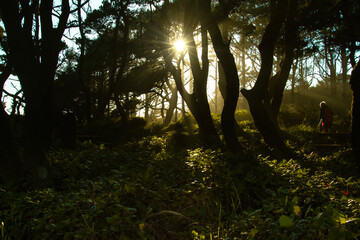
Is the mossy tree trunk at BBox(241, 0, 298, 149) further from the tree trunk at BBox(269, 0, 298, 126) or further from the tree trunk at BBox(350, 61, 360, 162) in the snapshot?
the tree trunk at BBox(350, 61, 360, 162)

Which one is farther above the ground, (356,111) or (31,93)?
(31,93)

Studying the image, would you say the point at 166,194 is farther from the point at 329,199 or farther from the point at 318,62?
the point at 318,62

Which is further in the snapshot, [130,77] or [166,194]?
[130,77]

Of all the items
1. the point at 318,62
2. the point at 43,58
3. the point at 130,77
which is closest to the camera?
the point at 43,58

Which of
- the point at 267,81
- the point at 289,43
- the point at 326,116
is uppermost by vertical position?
the point at 289,43

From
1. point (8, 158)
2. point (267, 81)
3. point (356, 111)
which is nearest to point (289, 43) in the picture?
point (267, 81)

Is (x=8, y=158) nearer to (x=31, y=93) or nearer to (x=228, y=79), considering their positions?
(x=31, y=93)

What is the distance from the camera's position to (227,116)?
32.6 feet

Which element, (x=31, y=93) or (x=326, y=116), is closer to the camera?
(x=31, y=93)

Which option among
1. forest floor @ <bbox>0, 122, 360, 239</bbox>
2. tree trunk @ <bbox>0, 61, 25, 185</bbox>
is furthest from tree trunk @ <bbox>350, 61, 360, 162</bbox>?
tree trunk @ <bbox>0, 61, 25, 185</bbox>

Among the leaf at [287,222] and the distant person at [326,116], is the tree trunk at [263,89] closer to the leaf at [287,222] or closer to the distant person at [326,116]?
the distant person at [326,116]

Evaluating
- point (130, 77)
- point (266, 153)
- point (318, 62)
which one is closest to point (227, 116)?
point (266, 153)

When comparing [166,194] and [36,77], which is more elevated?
[36,77]

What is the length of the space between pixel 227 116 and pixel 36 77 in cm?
613
